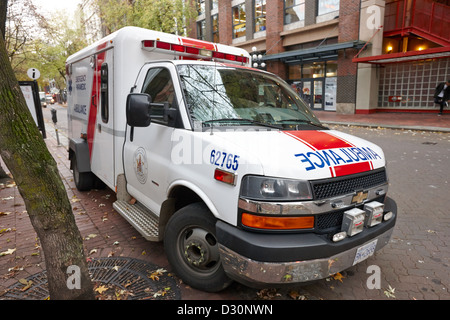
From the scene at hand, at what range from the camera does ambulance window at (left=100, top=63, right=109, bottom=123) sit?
4449mm

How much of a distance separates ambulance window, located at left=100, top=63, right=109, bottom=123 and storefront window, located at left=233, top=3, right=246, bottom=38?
2406cm

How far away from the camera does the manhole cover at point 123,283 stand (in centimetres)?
299

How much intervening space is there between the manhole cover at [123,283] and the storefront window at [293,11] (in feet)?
72.7

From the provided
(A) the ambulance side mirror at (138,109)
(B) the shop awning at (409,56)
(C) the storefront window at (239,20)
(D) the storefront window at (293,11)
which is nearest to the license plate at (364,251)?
(A) the ambulance side mirror at (138,109)

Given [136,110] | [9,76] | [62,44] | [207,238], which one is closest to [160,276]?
[207,238]

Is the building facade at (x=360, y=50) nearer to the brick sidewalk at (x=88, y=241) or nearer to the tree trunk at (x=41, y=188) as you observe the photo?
the brick sidewalk at (x=88, y=241)

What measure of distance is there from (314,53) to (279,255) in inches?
800

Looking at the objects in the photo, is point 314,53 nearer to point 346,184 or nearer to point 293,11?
point 293,11

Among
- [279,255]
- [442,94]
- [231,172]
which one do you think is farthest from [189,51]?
[442,94]

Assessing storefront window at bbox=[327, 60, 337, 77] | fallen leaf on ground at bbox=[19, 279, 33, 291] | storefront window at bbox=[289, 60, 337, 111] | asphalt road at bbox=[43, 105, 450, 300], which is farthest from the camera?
storefront window at bbox=[289, 60, 337, 111]

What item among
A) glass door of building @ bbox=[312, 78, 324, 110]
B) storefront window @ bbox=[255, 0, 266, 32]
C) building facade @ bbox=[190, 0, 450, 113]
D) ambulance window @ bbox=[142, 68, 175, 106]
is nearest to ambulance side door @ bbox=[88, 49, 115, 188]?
ambulance window @ bbox=[142, 68, 175, 106]

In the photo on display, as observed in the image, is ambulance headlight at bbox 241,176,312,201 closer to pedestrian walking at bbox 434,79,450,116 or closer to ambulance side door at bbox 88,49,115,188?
ambulance side door at bbox 88,49,115,188

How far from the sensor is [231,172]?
2469 millimetres

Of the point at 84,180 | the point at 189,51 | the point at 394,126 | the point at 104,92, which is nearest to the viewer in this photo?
the point at 189,51
